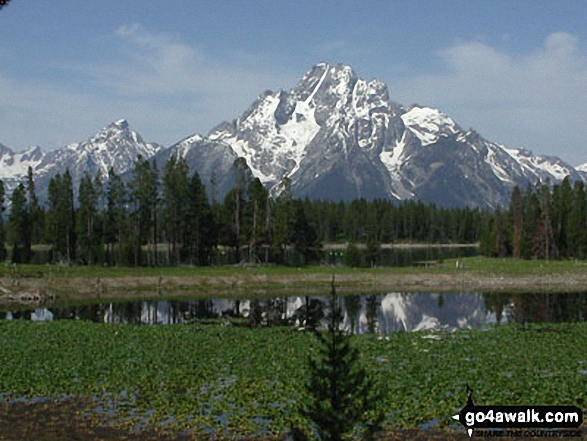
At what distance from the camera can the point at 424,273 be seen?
8894 centimetres

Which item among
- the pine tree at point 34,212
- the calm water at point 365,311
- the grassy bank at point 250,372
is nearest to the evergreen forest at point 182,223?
the pine tree at point 34,212

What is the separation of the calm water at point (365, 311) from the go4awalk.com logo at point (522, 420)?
964 inches

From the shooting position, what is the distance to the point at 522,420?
21.8m

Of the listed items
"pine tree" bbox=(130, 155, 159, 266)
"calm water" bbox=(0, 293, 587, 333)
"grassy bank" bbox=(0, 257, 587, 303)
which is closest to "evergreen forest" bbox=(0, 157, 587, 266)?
"pine tree" bbox=(130, 155, 159, 266)

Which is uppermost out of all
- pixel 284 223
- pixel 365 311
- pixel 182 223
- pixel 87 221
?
pixel 87 221

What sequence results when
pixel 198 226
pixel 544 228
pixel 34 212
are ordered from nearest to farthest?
1. pixel 198 226
2. pixel 544 228
3. pixel 34 212

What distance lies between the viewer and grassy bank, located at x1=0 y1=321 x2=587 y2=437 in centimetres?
2319

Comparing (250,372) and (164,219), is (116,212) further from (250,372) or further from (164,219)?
(250,372)

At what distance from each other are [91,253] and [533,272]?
7140 cm

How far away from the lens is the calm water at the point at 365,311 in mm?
52844

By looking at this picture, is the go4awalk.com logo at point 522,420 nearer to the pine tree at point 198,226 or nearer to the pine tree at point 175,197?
the pine tree at point 175,197

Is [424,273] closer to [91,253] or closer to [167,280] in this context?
[167,280]

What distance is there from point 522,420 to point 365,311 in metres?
39.4

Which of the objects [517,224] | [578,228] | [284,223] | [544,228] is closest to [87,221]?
[284,223]
